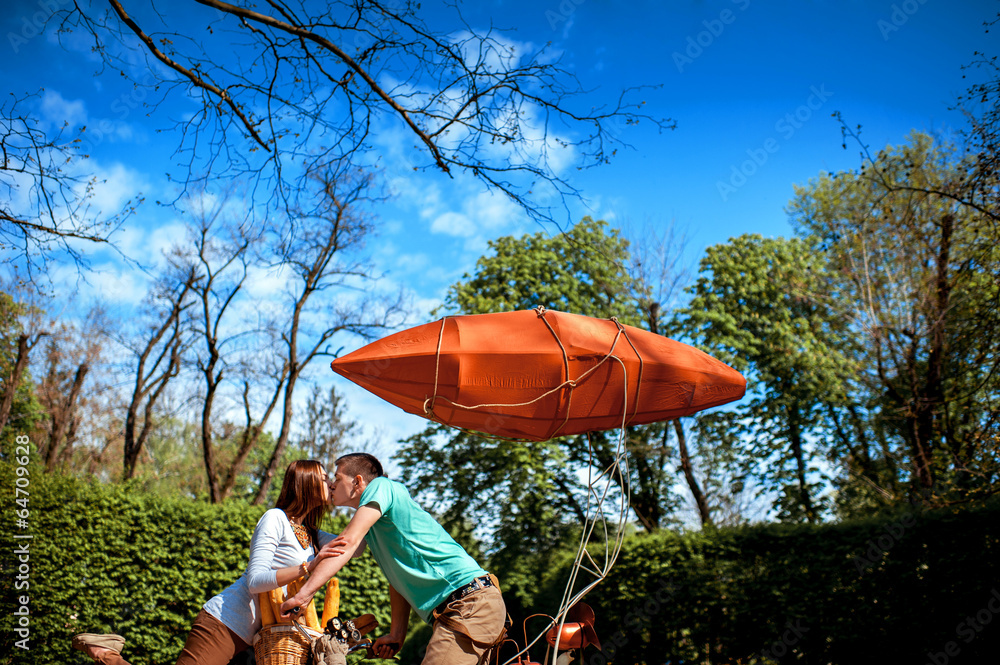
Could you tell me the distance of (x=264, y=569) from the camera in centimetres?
308

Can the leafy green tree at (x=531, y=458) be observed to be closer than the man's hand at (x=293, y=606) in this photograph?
No

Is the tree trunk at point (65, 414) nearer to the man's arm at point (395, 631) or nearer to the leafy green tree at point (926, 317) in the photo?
the man's arm at point (395, 631)

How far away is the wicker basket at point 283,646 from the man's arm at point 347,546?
419 mm

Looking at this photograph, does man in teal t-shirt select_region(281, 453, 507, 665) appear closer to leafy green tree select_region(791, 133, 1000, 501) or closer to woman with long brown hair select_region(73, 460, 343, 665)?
woman with long brown hair select_region(73, 460, 343, 665)

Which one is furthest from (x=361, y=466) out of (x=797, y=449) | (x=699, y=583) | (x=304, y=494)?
(x=797, y=449)

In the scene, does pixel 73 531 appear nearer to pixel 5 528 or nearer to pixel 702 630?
pixel 5 528

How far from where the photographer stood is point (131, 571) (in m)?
8.43

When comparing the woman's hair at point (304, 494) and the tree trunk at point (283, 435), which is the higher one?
the tree trunk at point (283, 435)

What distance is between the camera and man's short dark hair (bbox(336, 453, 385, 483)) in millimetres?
3223

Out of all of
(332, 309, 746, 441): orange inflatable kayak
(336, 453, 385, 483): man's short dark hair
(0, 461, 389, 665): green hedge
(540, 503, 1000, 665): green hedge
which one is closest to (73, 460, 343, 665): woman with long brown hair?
(336, 453, 385, 483): man's short dark hair

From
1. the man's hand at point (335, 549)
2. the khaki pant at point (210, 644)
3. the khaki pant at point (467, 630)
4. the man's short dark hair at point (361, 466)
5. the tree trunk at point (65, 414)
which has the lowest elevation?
the khaki pant at point (210, 644)

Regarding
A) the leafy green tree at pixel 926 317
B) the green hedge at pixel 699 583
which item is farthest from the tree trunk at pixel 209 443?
the leafy green tree at pixel 926 317

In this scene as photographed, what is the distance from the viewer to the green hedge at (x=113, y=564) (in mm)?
7941

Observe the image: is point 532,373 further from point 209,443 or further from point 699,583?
point 209,443
